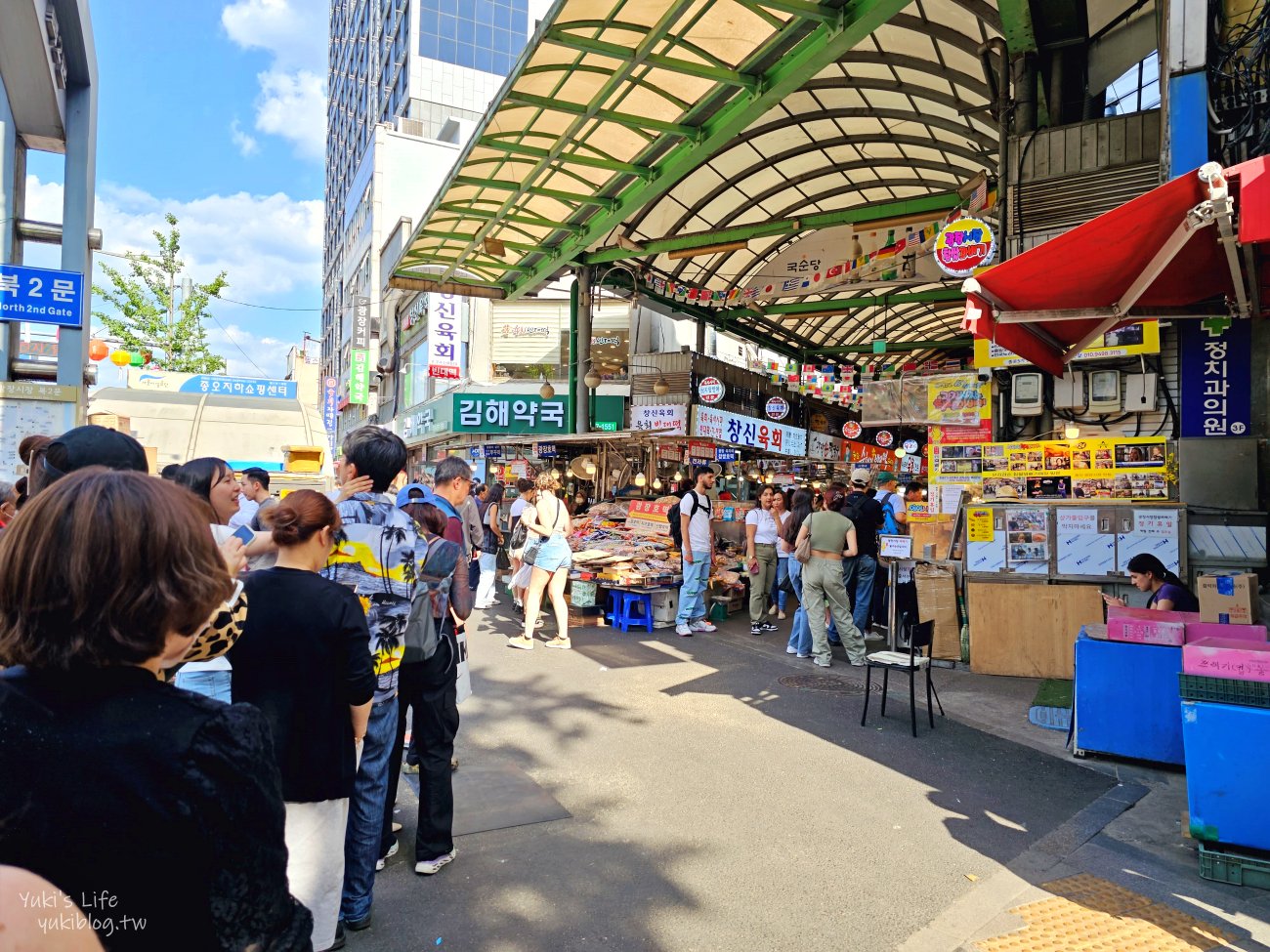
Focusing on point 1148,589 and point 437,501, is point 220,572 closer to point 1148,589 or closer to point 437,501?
point 437,501

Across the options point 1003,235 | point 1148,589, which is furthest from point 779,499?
point 1148,589

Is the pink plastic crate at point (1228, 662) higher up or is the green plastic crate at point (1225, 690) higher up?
the pink plastic crate at point (1228, 662)

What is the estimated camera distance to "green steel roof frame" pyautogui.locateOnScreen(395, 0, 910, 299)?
788 centimetres

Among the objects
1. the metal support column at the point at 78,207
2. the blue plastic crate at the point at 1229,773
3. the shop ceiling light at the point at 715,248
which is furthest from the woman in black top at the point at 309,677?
the shop ceiling light at the point at 715,248

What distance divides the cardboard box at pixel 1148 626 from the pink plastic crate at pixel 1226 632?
0.27ft

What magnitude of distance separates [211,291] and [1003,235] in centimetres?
2524

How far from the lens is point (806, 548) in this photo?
8547 mm

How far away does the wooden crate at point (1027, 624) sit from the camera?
25.5 ft

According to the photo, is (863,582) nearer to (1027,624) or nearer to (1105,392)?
(1027,624)

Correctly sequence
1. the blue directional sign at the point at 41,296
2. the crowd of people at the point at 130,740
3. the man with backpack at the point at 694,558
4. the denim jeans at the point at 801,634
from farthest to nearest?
the blue directional sign at the point at 41,296
the man with backpack at the point at 694,558
the denim jeans at the point at 801,634
the crowd of people at the point at 130,740

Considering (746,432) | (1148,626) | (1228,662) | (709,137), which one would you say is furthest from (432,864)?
(746,432)

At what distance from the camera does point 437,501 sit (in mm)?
5027

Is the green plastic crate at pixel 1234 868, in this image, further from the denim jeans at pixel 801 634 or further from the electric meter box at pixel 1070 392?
the electric meter box at pixel 1070 392

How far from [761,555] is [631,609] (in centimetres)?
206
